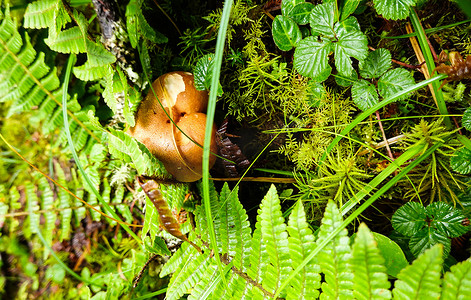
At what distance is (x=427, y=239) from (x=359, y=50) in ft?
3.69

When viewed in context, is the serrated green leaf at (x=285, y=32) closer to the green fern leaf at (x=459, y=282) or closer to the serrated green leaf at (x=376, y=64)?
the serrated green leaf at (x=376, y=64)

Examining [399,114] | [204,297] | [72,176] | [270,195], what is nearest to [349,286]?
[270,195]

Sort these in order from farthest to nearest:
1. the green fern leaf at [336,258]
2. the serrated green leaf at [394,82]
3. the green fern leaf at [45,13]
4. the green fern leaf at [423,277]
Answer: the green fern leaf at [45,13], the serrated green leaf at [394,82], the green fern leaf at [336,258], the green fern leaf at [423,277]

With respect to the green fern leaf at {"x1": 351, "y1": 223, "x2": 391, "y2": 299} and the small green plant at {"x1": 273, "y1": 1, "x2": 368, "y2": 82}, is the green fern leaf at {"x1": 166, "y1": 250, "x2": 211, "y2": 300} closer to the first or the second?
the green fern leaf at {"x1": 351, "y1": 223, "x2": 391, "y2": 299}

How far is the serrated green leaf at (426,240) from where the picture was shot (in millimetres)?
1542

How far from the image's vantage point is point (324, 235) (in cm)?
135

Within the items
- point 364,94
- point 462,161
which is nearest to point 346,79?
point 364,94

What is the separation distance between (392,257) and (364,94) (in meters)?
0.94

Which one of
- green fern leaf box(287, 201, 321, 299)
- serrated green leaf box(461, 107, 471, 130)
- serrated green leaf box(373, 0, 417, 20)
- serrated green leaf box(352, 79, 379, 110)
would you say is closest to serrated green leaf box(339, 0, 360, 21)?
serrated green leaf box(373, 0, 417, 20)

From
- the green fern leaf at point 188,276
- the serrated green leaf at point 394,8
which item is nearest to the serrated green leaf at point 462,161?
the serrated green leaf at point 394,8

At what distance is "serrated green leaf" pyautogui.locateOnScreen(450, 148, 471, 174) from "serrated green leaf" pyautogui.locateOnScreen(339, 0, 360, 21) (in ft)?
3.18

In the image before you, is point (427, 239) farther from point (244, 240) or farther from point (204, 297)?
point (204, 297)

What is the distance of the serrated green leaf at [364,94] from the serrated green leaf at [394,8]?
363 millimetres

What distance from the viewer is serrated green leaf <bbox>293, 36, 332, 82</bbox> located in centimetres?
159
